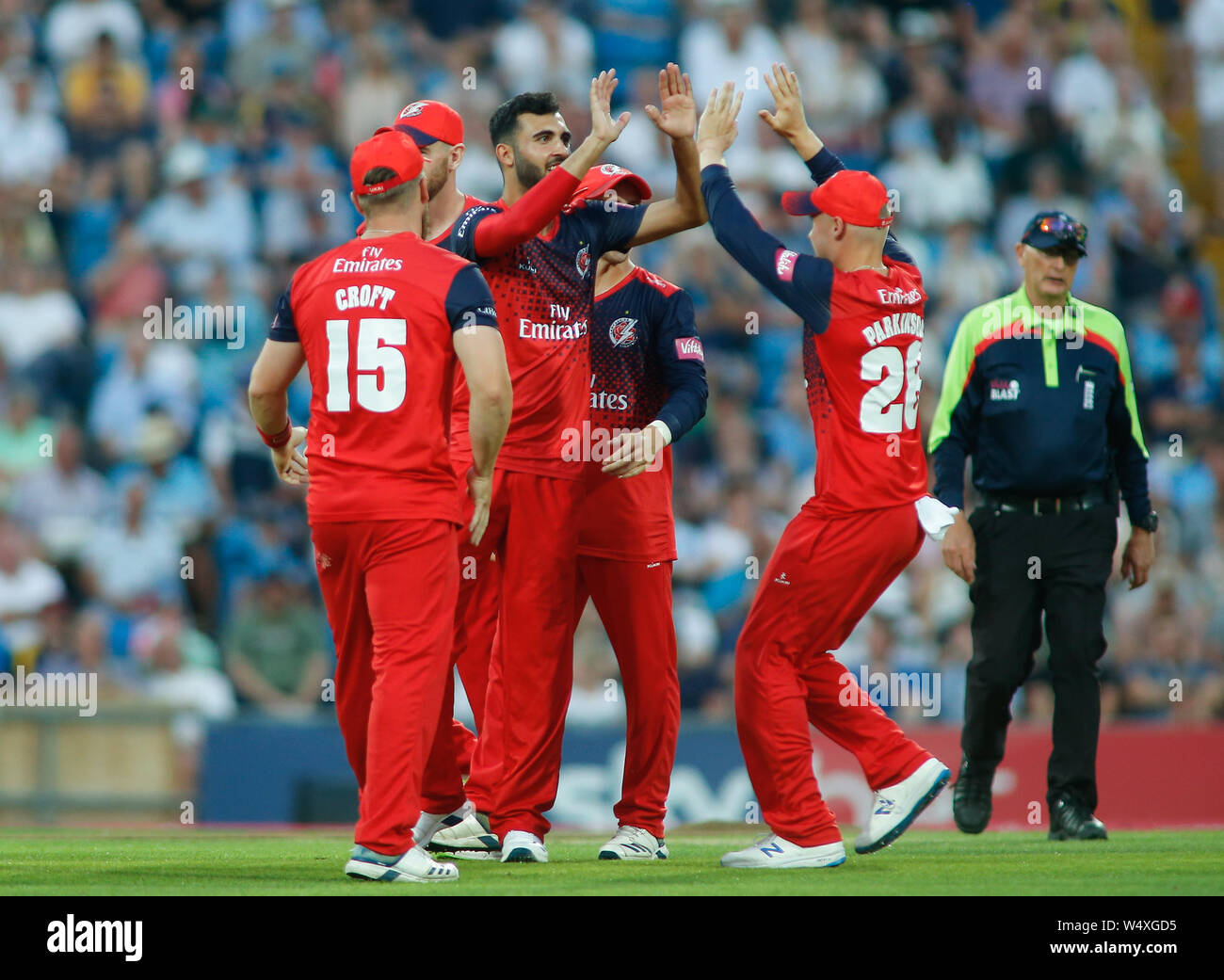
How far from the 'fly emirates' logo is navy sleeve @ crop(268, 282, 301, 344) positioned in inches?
43.5

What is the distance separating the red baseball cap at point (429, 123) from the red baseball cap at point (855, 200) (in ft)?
5.17

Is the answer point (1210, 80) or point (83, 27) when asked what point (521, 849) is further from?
point (1210, 80)

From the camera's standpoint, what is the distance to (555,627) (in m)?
7.03

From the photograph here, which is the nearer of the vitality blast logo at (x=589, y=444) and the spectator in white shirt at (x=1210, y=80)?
the vitality blast logo at (x=589, y=444)

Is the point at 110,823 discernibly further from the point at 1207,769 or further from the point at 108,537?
the point at 1207,769

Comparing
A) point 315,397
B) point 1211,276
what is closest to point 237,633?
point 315,397

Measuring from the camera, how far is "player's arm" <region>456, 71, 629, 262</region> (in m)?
6.71

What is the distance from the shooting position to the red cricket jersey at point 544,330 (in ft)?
23.2

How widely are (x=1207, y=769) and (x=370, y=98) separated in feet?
30.1

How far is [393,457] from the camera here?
611 cm

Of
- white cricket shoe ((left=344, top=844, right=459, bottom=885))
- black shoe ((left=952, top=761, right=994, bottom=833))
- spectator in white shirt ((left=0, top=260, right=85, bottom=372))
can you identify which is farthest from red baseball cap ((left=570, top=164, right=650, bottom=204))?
spectator in white shirt ((left=0, top=260, right=85, bottom=372))

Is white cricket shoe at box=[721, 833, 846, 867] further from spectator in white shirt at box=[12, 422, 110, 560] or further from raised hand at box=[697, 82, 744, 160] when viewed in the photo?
spectator in white shirt at box=[12, 422, 110, 560]

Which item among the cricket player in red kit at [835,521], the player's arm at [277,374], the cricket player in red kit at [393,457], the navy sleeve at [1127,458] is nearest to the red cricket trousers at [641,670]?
the cricket player in red kit at [835,521]

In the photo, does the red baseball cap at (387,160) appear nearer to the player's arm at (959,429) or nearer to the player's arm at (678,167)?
the player's arm at (678,167)
